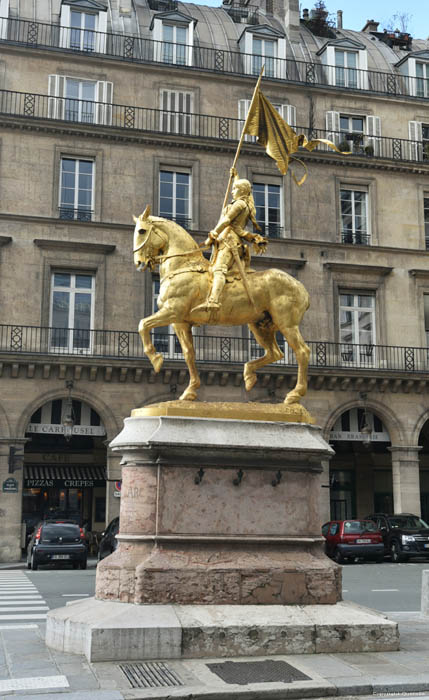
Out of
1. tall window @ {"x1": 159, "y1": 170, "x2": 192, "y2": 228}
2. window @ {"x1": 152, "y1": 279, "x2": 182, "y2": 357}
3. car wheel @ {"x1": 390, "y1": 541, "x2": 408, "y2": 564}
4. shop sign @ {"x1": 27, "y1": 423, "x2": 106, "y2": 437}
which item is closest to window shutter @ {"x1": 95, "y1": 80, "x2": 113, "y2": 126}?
tall window @ {"x1": 159, "y1": 170, "x2": 192, "y2": 228}

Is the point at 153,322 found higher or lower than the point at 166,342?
lower

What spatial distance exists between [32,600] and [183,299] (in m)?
7.66

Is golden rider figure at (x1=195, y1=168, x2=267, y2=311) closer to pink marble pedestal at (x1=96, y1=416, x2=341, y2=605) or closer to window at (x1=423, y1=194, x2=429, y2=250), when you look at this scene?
pink marble pedestal at (x1=96, y1=416, x2=341, y2=605)

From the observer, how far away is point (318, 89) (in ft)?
113

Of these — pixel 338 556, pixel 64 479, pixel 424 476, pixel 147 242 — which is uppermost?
pixel 147 242

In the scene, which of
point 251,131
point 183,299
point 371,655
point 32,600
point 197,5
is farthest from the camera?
point 197,5

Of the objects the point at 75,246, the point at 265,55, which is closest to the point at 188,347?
the point at 75,246

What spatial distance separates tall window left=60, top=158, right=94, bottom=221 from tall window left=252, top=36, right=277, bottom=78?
9.05 m

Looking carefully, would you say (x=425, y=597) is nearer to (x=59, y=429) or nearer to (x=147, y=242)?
(x=147, y=242)

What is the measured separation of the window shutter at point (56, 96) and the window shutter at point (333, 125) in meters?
11.3

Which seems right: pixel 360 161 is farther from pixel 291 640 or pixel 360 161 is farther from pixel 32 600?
pixel 291 640

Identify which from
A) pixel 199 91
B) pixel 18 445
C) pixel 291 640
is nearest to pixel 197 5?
pixel 199 91

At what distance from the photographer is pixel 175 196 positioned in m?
32.0

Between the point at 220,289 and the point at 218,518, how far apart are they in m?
3.01
